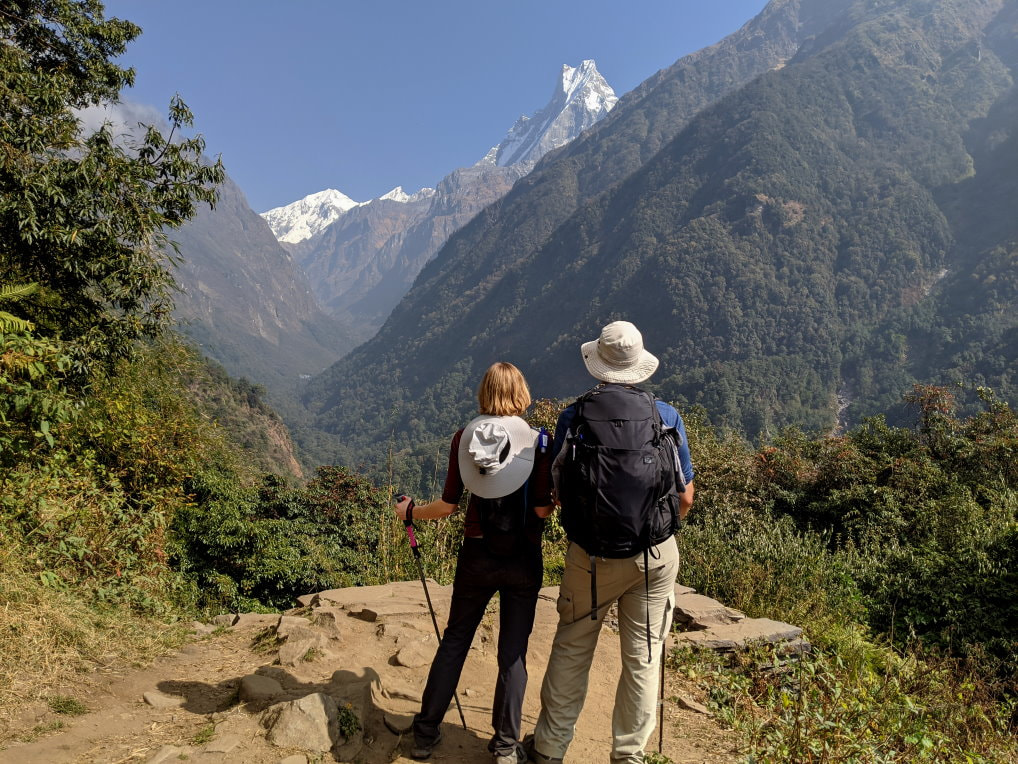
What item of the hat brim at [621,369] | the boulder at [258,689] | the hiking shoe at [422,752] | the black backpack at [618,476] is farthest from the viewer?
the boulder at [258,689]

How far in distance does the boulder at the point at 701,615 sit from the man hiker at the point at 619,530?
211cm

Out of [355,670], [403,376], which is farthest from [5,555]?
[403,376]

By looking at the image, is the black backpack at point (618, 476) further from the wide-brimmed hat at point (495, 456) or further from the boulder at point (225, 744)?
the boulder at point (225, 744)

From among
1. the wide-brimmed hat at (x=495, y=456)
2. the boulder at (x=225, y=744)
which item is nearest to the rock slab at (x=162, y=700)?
the boulder at (x=225, y=744)

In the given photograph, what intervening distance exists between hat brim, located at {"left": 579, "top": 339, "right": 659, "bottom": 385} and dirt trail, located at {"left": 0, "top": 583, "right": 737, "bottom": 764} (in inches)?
75.4

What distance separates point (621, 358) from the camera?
2.71 meters

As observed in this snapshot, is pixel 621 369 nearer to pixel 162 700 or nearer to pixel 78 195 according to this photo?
pixel 162 700

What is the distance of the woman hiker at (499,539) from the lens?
265 centimetres

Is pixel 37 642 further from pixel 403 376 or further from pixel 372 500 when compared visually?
pixel 403 376

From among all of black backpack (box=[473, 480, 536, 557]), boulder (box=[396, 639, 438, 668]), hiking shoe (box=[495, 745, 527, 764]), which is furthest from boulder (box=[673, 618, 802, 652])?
black backpack (box=[473, 480, 536, 557])

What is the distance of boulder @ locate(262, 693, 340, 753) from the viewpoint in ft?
8.96

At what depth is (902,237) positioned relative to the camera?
120625 mm

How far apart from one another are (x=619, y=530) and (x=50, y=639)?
11.1 ft

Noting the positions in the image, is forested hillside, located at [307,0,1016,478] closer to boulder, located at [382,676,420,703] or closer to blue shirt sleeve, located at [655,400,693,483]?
boulder, located at [382,676,420,703]
